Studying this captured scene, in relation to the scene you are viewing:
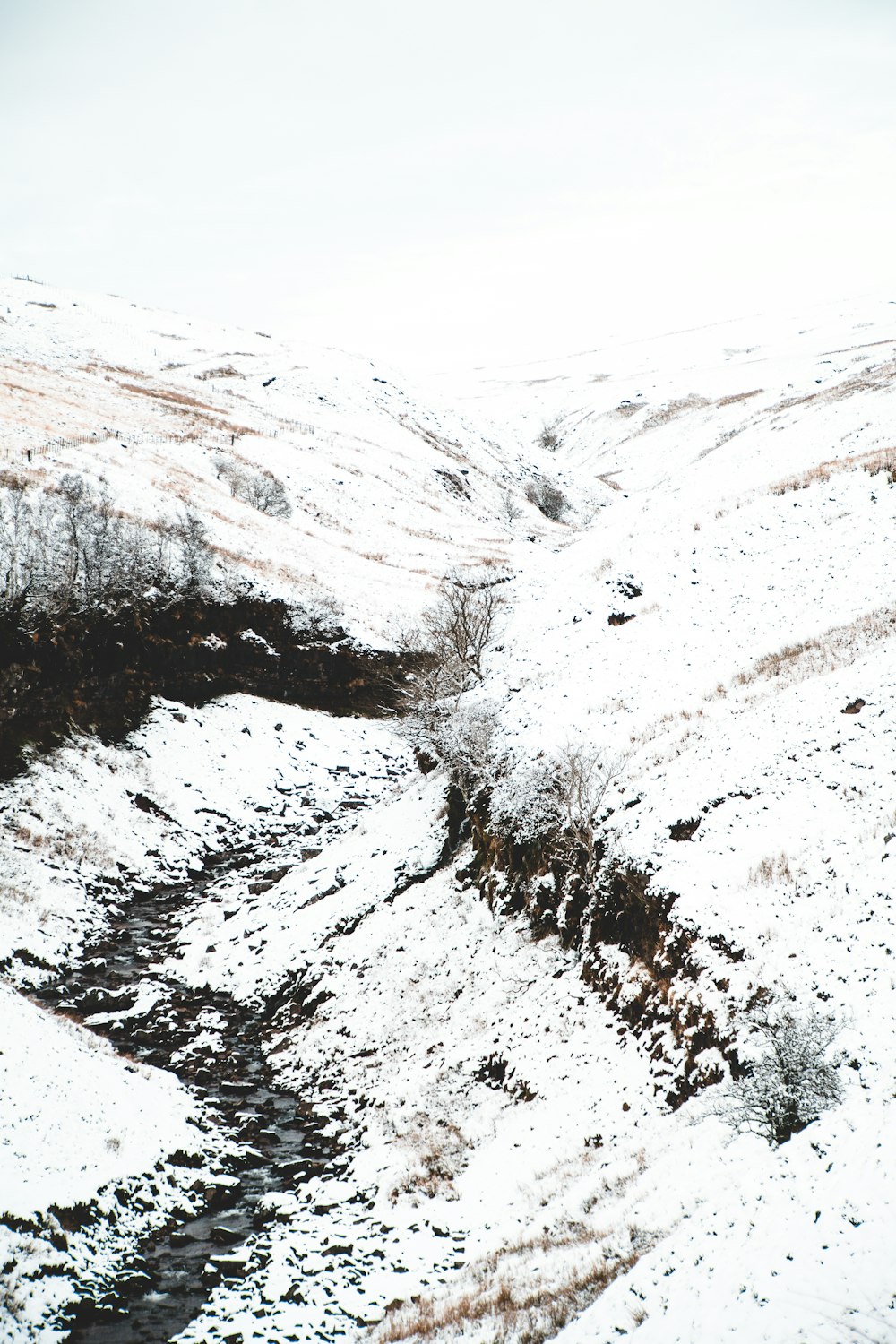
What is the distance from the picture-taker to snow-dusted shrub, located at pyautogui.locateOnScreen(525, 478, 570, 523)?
9238cm

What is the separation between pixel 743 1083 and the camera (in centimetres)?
1071

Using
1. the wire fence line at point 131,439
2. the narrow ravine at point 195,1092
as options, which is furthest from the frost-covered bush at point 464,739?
the wire fence line at point 131,439

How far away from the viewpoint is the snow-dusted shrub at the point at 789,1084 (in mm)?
9859

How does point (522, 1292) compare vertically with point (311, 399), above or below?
below

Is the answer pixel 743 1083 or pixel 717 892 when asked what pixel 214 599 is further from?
pixel 743 1083

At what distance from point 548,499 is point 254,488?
45.1 meters

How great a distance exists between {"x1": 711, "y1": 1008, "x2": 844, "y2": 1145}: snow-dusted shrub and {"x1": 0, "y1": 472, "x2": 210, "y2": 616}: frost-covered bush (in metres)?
33.1

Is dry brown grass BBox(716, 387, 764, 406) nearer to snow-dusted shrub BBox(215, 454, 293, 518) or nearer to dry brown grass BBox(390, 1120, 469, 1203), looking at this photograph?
snow-dusted shrub BBox(215, 454, 293, 518)

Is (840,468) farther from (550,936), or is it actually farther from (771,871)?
(550,936)

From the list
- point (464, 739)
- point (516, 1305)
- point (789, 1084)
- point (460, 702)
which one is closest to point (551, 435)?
point (460, 702)

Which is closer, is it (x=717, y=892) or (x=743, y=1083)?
(x=743, y=1083)

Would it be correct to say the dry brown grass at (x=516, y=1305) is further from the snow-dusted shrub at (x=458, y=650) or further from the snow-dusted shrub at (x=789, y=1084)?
the snow-dusted shrub at (x=458, y=650)

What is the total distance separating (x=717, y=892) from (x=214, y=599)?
110 feet

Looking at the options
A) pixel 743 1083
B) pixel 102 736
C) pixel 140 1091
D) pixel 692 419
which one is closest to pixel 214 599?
pixel 102 736
